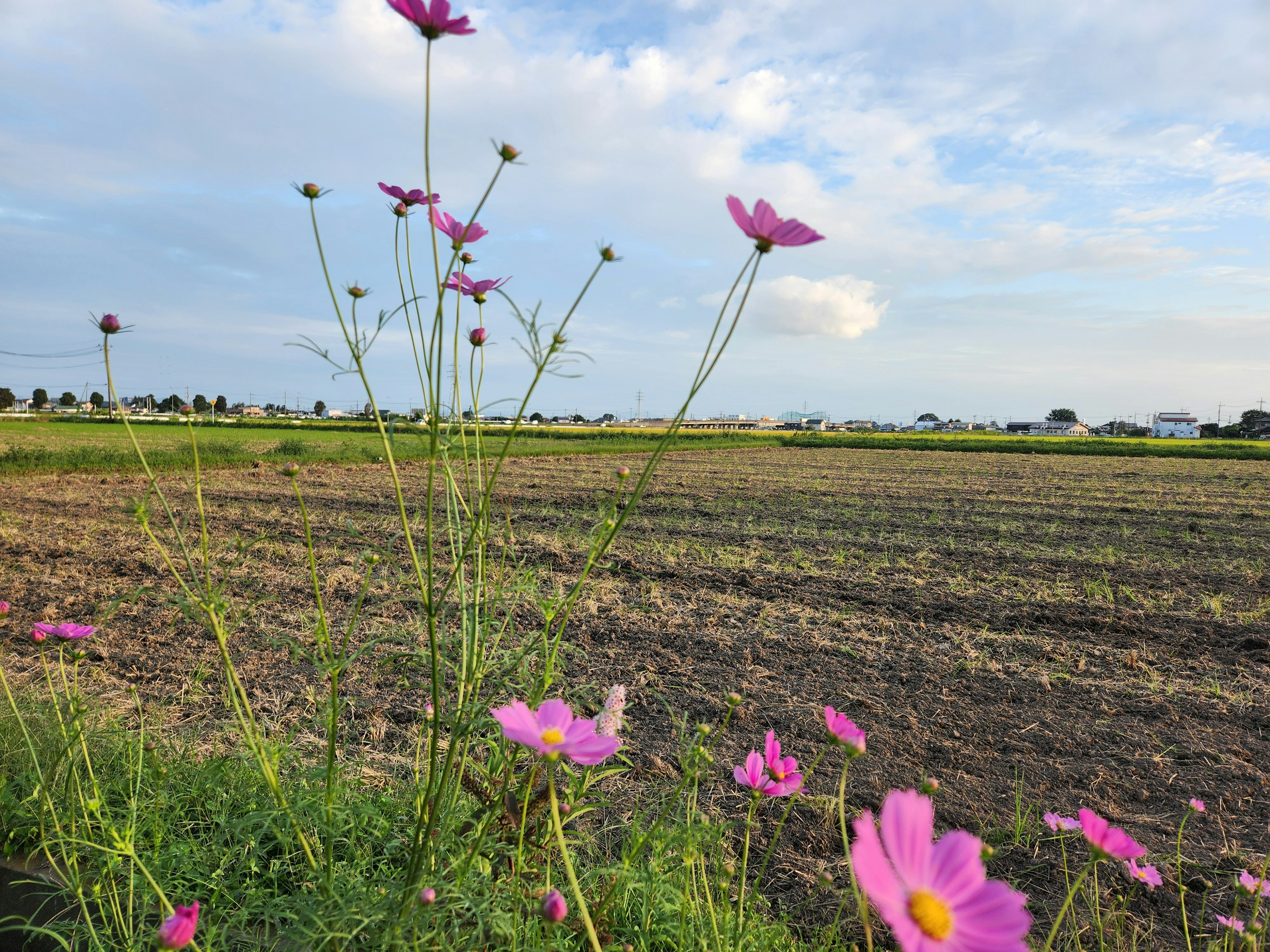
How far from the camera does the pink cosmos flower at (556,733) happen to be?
2.30 ft

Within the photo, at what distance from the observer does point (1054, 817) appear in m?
1.39

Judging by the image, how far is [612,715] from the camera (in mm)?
1261

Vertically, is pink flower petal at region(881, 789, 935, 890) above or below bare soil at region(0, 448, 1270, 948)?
above

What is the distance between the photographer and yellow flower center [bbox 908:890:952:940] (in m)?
0.47

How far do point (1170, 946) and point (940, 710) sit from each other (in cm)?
145

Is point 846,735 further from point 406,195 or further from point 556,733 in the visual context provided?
point 406,195

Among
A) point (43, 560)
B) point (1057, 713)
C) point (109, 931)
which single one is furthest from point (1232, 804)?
point (43, 560)

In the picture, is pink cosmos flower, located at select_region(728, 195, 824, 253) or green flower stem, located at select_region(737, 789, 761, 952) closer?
pink cosmos flower, located at select_region(728, 195, 824, 253)

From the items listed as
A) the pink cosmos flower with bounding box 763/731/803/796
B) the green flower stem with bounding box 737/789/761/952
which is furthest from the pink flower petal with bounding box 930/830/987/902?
the pink cosmos flower with bounding box 763/731/803/796

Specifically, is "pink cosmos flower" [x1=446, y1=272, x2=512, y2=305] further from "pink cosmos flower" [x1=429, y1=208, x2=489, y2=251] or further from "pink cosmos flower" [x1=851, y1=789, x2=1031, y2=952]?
"pink cosmos flower" [x1=851, y1=789, x2=1031, y2=952]

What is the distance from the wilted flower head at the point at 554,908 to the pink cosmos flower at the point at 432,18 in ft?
3.49

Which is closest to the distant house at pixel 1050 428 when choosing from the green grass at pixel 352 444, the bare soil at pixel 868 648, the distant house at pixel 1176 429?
the distant house at pixel 1176 429

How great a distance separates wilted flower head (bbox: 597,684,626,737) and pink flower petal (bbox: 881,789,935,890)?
29.4 inches

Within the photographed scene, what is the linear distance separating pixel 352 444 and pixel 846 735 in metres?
22.6
